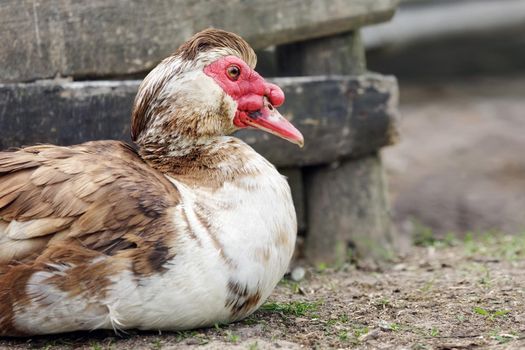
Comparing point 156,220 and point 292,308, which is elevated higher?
point 156,220

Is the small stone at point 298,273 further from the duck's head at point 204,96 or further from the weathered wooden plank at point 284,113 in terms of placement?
the duck's head at point 204,96

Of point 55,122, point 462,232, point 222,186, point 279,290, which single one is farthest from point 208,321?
point 462,232

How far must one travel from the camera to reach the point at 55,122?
4.74 meters

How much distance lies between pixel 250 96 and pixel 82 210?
3.03 ft

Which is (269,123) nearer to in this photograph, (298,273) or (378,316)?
(378,316)

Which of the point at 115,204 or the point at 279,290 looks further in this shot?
the point at 279,290

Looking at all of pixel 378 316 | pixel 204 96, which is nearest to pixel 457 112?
pixel 378 316

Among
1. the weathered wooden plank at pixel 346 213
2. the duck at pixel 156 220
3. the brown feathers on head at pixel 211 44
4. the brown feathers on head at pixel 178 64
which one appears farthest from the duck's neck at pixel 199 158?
the weathered wooden plank at pixel 346 213

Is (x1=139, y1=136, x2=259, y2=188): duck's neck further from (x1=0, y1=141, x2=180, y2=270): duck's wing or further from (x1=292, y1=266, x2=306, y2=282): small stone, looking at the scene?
(x1=292, y1=266, x2=306, y2=282): small stone

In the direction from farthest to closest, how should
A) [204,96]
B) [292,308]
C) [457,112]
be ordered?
[457,112], [292,308], [204,96]

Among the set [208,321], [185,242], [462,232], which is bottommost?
[462,232]

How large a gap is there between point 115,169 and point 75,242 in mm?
360

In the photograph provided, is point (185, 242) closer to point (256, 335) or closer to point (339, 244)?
point (256, 335)

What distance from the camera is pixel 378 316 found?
13.8 ft
